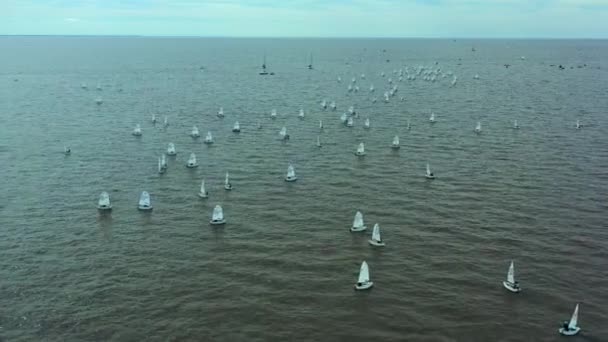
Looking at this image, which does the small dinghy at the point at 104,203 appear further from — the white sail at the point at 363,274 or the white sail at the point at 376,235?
the white sail at the point at 363,274

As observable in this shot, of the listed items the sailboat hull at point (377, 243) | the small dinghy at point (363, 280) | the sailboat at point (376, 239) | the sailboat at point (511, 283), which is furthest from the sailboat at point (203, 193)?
the sailboat at point (511, 283)

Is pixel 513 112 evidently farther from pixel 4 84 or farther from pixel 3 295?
pixel 4 84

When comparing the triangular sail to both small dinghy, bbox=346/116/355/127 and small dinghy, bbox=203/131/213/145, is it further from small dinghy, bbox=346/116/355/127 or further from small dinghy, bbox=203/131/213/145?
small dinghy, bbox=346/116/355/127

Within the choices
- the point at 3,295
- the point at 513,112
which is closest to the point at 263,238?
the point at 3,295

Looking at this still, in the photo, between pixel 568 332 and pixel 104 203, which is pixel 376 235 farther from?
pixel 104 203

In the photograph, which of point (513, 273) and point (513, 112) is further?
point (513, 112)

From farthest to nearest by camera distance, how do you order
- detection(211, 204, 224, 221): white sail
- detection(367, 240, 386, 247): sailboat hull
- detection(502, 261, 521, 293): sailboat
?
detection(211, 204, 224, 221): white sail
detection(367, 240, 386, 247): sailboat hull
detection(502, 261, 521, 293): sailboat

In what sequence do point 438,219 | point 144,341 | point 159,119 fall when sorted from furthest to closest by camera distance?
point 159,119
point 438,219
point 144,341

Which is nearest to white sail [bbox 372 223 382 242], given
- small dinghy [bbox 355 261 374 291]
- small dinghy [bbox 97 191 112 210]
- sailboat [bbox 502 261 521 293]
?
small dinghy [bbox 355 261 374 291]
